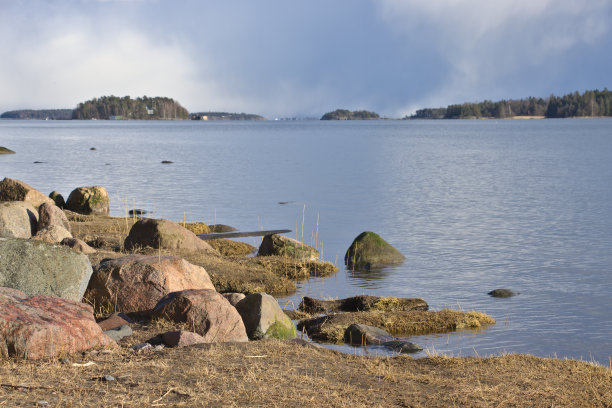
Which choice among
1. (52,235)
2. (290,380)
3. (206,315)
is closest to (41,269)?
(206,315)

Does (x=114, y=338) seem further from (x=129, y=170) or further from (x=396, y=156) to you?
(x=396, y=156)

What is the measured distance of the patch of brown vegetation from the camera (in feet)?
48.1

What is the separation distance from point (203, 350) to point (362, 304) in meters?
7.49

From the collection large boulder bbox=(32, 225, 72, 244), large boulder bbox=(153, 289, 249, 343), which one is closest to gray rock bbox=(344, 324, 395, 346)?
large boulder bbox=(153, 289, 249, 343)

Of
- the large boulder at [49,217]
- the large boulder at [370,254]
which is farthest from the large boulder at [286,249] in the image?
the large boulder at [49,217]

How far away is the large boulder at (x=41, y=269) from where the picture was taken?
39.7 ft

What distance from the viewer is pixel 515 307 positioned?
17.9 meters

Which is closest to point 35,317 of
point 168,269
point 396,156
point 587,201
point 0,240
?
point 0,240

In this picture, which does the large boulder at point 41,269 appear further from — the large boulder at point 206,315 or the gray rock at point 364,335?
the gray rock at point 364,335

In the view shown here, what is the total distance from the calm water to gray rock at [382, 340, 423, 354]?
565mm

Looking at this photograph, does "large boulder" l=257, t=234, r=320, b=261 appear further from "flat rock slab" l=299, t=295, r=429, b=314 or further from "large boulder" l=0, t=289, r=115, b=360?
"large boulder" l=0, t=289, r=115, b=360

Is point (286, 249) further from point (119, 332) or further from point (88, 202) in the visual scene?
point (88, 202)

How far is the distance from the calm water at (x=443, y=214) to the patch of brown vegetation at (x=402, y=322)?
460 mm

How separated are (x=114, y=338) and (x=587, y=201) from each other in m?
39.0
